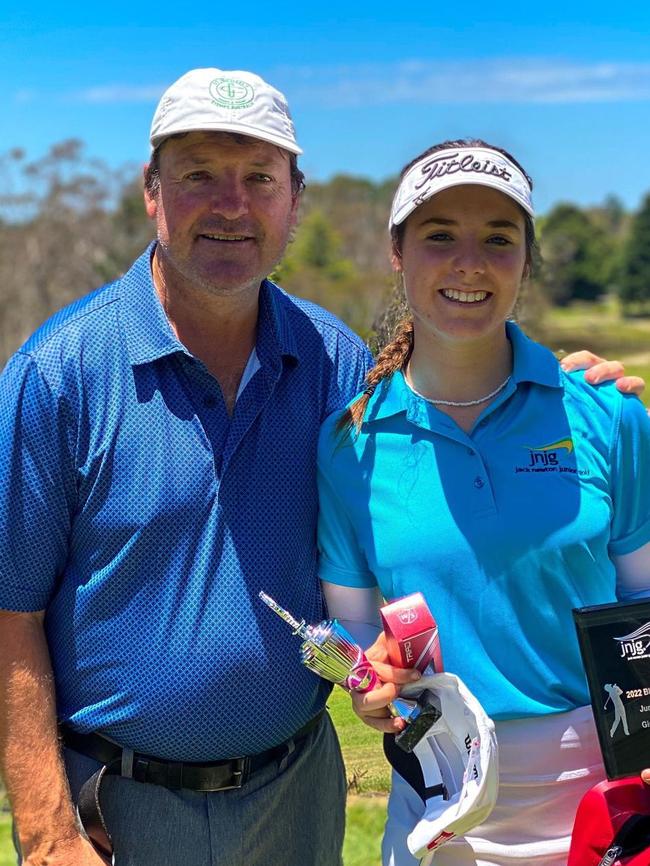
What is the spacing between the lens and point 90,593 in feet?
9.17

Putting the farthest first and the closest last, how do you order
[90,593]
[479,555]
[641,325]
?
1. [641,325]
2. [90,593]
3. [479,555]

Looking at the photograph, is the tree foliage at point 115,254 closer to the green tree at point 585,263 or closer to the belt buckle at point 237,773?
the green tree at point 585,263

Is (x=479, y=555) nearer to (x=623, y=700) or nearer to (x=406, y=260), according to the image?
(x=623, y=700)

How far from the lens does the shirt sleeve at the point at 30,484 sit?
2.67 meters

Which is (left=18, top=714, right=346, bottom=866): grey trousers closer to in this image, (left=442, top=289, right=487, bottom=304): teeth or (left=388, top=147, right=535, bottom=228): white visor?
(left=442, top=289, right=487, bottom=304): teeth

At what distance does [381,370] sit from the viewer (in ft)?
9.44

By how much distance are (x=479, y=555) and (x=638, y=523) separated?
41 centimetres

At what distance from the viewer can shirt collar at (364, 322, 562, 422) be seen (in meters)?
2.72

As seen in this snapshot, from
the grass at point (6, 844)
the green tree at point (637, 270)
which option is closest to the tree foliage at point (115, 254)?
the green tree at point (637, 270)

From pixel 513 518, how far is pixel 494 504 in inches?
2.2

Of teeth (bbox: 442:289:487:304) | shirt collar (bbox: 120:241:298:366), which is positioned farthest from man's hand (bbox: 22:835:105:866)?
teeth (bbox: 442:289:487:304)

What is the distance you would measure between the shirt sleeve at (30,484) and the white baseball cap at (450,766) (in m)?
0.97

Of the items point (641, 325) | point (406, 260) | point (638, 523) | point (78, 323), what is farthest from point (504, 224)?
point (641, 325)

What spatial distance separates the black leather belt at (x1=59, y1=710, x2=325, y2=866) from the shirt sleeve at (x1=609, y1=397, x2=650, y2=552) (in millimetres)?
1198
